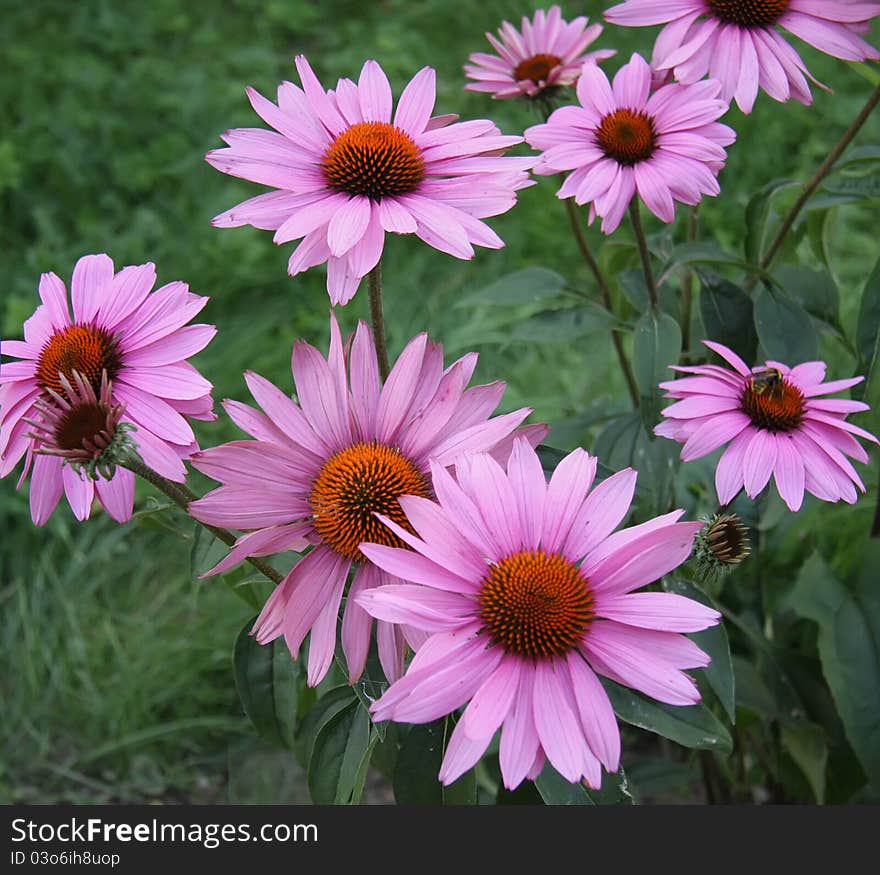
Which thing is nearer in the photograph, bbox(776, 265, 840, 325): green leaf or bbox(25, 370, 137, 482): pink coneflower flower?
bbox(25, 370, 137, 482): pink coneflower flower

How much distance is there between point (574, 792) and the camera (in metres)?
0.81

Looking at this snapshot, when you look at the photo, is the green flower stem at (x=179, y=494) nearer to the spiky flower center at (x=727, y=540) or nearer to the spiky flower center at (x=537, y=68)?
the spiky flower center at (x=727, y=540)

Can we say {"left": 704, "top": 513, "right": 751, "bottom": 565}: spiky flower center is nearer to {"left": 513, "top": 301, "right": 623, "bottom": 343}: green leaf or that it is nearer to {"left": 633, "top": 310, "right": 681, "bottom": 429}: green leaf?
{"left": 633, "top": 310, "right": 681, "bottom": 429}: green leaf

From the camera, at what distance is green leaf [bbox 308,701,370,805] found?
0.85 m

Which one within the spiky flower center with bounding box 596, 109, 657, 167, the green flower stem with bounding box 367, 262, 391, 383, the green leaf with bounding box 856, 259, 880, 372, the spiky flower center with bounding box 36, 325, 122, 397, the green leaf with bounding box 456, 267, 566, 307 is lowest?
the spiky flower center with bounding box 36, 325, 122, 397

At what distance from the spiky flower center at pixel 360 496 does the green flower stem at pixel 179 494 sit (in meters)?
0.08

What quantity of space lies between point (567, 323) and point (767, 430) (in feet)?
1.14

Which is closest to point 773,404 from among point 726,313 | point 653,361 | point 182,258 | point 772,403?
point 772,403

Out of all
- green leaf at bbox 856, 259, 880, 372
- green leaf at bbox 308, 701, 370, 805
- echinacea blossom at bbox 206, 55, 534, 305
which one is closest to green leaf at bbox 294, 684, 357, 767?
green leaf at bbox 308, 701, 370, 805

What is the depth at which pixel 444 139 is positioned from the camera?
0.88 meters

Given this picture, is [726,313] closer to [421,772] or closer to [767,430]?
[767,430]

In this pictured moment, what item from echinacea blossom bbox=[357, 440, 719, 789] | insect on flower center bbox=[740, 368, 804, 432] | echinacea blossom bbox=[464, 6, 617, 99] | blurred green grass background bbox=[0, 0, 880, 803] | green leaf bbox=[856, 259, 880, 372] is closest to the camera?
echinacea blossom bbox=[357, 440, 719, 789]

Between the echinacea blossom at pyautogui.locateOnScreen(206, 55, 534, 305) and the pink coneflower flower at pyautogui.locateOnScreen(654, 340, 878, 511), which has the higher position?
the echinacea blossom at pyautogui.locateOnScreen(206, 55, 534, 305)

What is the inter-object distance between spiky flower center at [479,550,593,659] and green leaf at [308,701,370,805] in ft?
0.69
